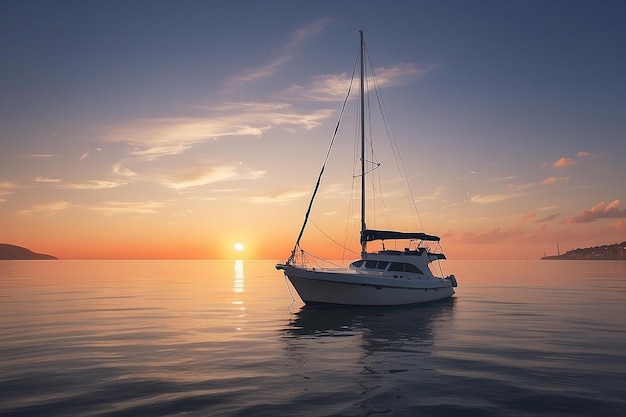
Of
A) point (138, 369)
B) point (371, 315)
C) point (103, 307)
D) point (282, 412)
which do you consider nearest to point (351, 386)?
point (282, 412)

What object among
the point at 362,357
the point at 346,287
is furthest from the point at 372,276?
the point at 362,357

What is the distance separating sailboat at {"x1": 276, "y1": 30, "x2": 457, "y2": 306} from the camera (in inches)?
1161

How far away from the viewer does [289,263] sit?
3009 centimetres

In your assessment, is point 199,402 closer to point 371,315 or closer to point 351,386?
point 351,386

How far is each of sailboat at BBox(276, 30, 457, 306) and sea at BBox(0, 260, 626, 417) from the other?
134cm

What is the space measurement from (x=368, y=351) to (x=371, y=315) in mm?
10730

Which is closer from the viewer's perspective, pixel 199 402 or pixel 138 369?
pixel 199 402

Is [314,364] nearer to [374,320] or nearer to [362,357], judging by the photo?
[362,357]

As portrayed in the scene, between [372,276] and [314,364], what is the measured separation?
15.1 m

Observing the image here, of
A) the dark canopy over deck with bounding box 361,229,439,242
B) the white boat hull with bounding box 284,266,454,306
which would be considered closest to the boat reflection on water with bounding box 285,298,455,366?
the white boat hull with bounding box 284,266,454,306

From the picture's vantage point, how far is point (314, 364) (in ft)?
51.5

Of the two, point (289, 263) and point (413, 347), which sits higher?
point (289, 263)

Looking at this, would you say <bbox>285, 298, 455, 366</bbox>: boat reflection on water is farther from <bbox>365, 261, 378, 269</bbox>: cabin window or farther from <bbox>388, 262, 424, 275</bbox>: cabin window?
<bbox>365, 261, 378, 269</bbox>: cabin window

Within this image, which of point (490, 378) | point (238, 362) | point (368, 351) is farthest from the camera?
point (368, 351)
